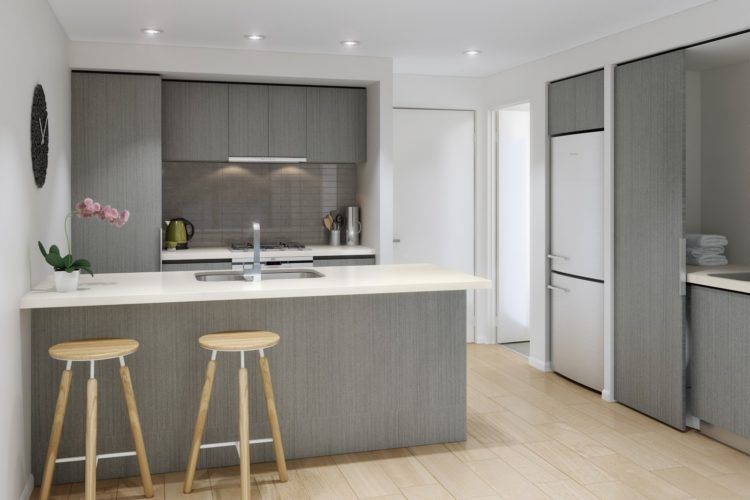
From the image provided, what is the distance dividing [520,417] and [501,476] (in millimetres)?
1005

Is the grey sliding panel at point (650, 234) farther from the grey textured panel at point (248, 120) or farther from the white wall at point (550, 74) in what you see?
the grey textured panel at point (248, 120)

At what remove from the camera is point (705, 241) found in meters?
4.46

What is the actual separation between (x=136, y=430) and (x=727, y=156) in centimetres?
400

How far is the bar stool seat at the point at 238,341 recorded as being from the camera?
3.21m

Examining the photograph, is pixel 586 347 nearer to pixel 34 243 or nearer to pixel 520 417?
pixel 520 417

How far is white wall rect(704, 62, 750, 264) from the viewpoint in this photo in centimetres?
464

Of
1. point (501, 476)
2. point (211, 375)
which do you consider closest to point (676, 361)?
point (501, 476)

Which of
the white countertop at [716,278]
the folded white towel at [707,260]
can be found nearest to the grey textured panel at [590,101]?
the folded white towel at [707,260]

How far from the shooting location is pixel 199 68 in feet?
17.1

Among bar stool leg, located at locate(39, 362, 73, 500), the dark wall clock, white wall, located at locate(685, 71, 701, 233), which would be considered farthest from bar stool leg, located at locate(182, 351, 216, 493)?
white wall, located at locate(685, 71, 701, 233)

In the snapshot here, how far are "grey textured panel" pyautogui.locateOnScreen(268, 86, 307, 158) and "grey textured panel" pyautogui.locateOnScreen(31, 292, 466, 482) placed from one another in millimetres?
2234

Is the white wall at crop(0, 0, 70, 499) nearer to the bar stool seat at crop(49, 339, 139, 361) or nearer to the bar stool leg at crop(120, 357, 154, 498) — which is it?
the bar stool seat at crop(49, 339, 139, 361)

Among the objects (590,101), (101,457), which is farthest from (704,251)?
(101,457)

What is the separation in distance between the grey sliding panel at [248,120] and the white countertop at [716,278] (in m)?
3.23
